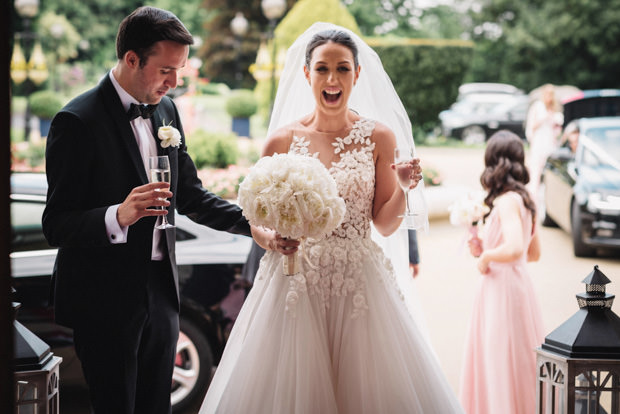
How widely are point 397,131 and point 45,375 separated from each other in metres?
1.92

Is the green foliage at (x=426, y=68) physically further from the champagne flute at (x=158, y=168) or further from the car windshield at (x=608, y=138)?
the champagne flute at (x=158, y=168)

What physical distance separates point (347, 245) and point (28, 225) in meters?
2.31

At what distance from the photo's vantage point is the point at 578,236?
8500 millimetres

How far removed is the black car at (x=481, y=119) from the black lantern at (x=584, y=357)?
2193 centimetres

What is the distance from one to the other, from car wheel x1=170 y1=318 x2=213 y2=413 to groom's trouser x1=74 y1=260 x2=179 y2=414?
1.33m

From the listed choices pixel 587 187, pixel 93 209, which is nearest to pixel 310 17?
pixel 587 187

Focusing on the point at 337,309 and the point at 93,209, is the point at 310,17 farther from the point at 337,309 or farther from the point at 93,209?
the point at 93,209

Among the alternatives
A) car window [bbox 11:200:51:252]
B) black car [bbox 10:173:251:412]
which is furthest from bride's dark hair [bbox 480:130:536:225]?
car window [bbox 11:200:51:252]

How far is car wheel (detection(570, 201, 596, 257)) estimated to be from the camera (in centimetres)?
841

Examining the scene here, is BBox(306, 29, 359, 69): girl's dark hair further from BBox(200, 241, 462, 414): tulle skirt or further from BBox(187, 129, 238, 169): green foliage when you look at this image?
BBox(187, 129, 238, 169): green foliage

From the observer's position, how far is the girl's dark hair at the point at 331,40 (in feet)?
10.4

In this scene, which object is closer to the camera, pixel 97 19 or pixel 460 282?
pixel 460 282

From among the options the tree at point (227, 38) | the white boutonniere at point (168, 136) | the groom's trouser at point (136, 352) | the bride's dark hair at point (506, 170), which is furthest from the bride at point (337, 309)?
the tree at point (227, 38)

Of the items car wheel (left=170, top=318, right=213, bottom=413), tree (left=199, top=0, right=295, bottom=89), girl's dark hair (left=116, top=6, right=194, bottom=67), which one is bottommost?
car wheel (left=170, top=318, right=213, bottom=413)
